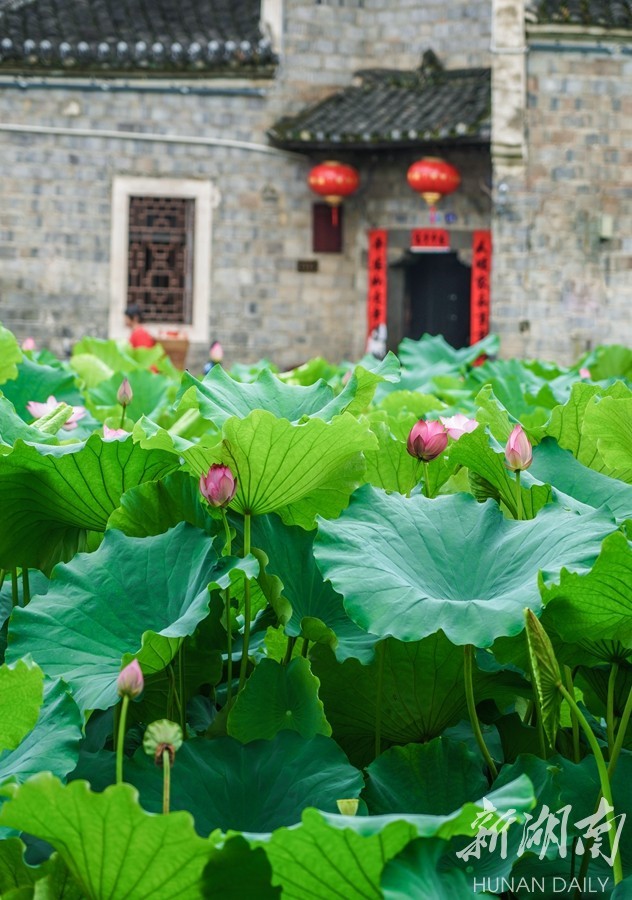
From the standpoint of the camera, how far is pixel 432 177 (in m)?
12.0

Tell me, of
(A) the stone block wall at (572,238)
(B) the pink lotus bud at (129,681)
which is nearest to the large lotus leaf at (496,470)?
(B) the pink lotus bud at (129,681)

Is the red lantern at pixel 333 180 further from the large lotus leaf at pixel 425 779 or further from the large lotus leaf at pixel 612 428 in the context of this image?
the large lotus leaf at pixel 425 779

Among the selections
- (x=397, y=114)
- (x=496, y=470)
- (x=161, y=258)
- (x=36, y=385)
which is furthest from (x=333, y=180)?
(x=496, y=470)

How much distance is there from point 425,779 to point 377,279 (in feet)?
39.7

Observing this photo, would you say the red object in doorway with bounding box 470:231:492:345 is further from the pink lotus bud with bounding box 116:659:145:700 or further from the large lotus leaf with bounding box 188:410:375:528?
the pink lotus bud with bounding box 116:659:145:700

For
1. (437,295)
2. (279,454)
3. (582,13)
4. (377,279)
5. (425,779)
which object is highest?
(582,13)

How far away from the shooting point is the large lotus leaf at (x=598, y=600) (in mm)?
852

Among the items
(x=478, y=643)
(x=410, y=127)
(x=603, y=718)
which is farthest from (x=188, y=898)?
(x=410, y=127)

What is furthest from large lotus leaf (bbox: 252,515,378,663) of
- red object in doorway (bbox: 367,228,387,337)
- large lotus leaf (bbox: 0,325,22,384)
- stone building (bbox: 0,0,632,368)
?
red object in doorway (bbox: 367,228,387,337)

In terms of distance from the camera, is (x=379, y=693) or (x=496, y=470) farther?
(x=496, y=470)

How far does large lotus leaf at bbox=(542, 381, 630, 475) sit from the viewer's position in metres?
1.33

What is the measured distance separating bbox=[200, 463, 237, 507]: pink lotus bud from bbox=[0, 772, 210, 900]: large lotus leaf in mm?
312

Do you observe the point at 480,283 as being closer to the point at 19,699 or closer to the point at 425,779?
the point at 425,779

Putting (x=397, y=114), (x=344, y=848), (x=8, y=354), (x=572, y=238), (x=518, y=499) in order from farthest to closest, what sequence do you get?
(x=397, y=114), (x=572, y=238), (x=8, y=354), (x=518, y=499), (x=344, y=848)
